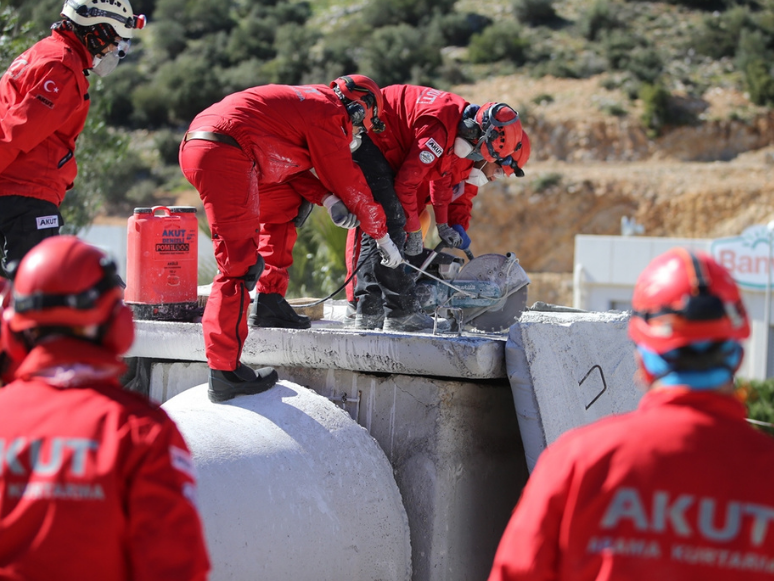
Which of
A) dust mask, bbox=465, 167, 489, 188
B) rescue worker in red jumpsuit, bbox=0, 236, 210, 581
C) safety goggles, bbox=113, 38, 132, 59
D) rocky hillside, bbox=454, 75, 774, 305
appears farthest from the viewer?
rocky hillside, bbox=454, 75, 774, 305

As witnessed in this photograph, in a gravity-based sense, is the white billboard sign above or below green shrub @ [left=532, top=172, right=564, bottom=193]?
below

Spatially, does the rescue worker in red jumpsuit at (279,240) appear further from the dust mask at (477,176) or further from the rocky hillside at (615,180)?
the rocky hillside at (615,180)

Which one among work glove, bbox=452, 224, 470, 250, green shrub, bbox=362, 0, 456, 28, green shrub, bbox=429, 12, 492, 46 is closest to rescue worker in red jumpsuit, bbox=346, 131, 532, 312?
work glove, bbox=452, 224, 470, 250

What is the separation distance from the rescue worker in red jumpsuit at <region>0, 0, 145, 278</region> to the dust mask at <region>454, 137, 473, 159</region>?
1.92 m

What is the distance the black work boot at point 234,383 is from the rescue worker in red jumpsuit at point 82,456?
2.23 m

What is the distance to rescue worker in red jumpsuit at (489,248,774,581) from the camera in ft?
6.14

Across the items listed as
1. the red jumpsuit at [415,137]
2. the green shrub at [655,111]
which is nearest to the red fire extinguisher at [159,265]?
the red jumpsuit at [415,137]

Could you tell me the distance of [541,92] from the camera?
3597 centimetres

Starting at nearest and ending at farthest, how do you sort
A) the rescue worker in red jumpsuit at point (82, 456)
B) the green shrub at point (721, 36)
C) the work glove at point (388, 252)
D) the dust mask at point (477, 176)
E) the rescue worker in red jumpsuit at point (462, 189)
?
the rescue worker in red jumpsuit at point (82, 456)
the work glove at point (388, 252)
the rescue worker in red jumpsuit at point (462, 189)
the dust mask at point (477, 176)
the green shrub at point (721, 36)

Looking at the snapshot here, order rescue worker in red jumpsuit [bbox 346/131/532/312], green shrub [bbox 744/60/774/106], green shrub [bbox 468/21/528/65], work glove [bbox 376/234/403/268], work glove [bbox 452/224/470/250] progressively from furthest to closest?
green shrub [bbox 468/21/528/65], green shrub [bbox 744/60/774/106], work glove [bbox 452/224/470/250], rescue worker in red jumpsuit [bbox 346/131/532/312], work glove [bbox 376/234/403/268]

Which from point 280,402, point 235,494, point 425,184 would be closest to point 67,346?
point 235,494

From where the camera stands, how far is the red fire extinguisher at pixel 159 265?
5531 millimetres

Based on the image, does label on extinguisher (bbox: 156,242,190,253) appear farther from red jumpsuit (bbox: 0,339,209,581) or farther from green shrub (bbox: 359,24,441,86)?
green shrub (bbox: 359,24,441,86)

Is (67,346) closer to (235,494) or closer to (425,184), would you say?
(235,494)
